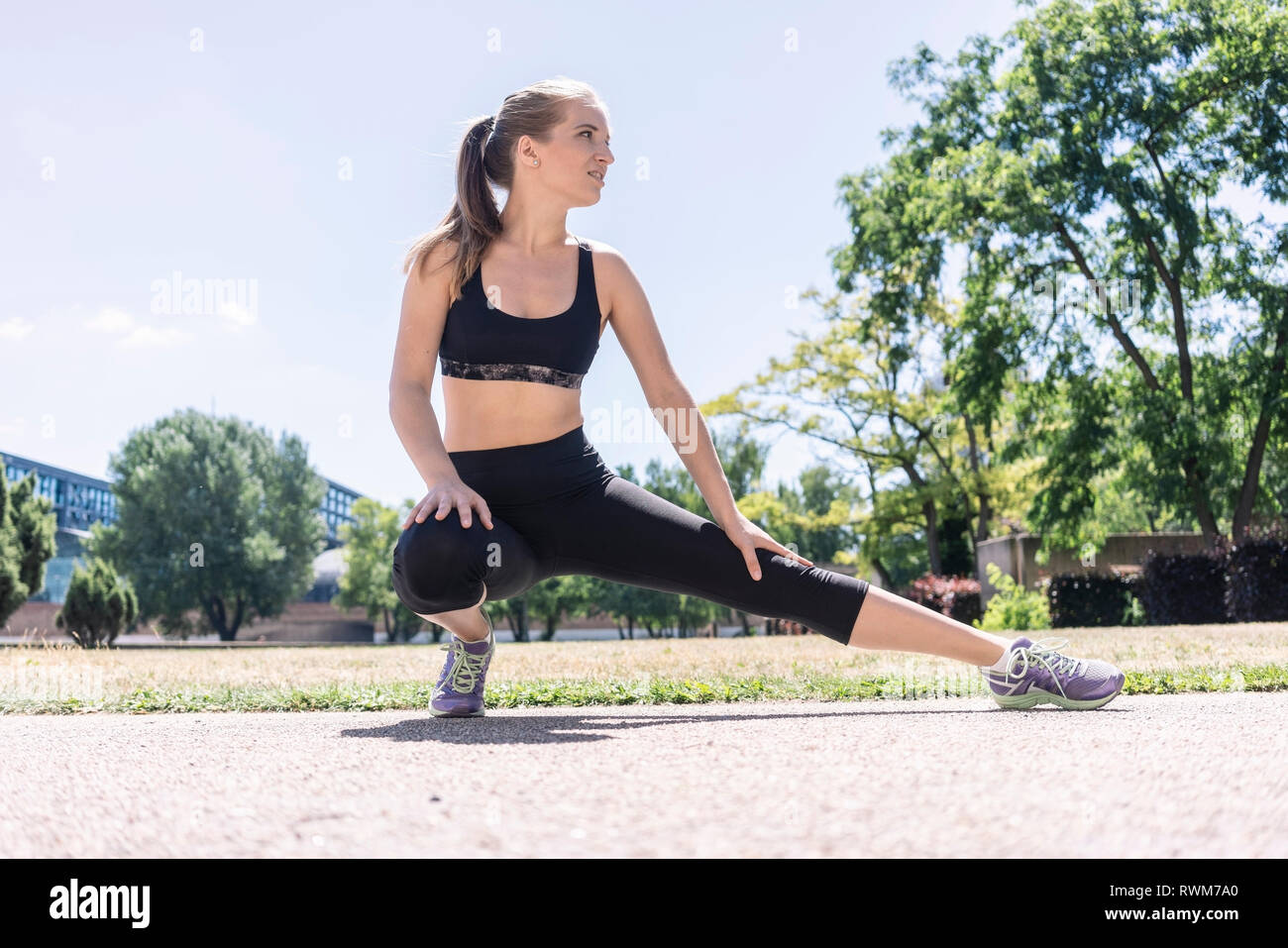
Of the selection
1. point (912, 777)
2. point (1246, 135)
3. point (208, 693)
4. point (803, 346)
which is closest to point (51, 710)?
point (208, 693)

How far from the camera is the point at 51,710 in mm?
3793

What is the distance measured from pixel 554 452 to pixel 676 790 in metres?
1.49

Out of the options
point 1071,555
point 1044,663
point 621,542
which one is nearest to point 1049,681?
point 1044,663

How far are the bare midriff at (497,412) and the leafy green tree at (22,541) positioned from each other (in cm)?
1726

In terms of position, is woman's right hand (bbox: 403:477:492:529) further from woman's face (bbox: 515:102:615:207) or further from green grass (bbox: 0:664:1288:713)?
green grass (bbox: 0:664:1288:713)

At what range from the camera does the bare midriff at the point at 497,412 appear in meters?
2.89

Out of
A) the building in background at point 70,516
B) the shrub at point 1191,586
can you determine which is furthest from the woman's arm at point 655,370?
the building in background at point 70,516

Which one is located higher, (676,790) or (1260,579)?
(1260,579)

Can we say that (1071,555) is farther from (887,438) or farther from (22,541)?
(22,541)

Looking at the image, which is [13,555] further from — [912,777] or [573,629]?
[573,629]

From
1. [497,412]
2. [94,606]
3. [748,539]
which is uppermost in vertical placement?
[497,412]

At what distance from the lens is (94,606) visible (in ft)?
63.1

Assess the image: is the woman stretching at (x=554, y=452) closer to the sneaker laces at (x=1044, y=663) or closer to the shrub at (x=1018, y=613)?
the sneaker laces at (x=1044, y=663)
